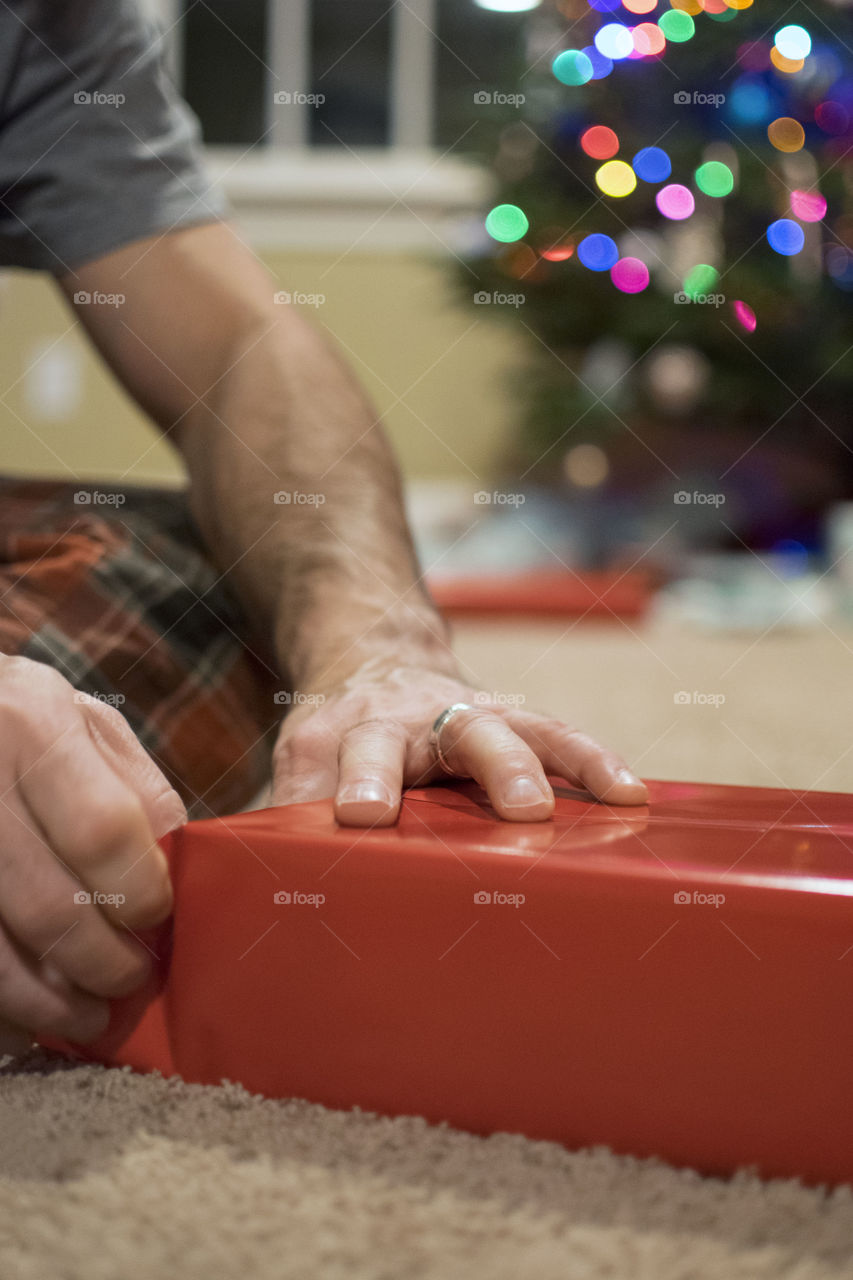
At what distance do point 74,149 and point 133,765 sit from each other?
562 mm

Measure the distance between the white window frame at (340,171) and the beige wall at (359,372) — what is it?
0.29 feet

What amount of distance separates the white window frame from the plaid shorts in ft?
8.26

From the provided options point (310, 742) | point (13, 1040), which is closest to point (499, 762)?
point (310, 742)

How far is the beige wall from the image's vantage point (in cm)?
302

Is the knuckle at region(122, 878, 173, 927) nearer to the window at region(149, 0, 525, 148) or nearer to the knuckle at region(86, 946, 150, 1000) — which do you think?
the knuckle at region(86, 946, 150, 1000)

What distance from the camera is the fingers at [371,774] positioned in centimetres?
41

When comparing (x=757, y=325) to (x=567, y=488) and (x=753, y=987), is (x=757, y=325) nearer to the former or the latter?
(x=567, y=488)

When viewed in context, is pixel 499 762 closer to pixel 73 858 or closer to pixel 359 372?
pixel 73 858

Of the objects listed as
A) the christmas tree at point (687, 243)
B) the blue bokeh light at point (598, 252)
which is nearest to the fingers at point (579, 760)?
the christmas tree at point (687, 243)

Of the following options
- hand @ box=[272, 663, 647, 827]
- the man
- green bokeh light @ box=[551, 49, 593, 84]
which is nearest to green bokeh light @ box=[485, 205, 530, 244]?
green bokeh light @ box=[551, 49, 593, 84]

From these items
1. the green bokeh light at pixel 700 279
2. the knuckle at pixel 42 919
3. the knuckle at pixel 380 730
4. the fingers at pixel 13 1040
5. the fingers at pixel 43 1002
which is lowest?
the fingers at pixel 13 1040

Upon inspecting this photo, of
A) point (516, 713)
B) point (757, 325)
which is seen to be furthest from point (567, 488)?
point (516, 713)

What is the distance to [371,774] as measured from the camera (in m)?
0.44

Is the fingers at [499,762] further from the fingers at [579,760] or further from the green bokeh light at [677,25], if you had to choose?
the green bokeh light at [677,25]
